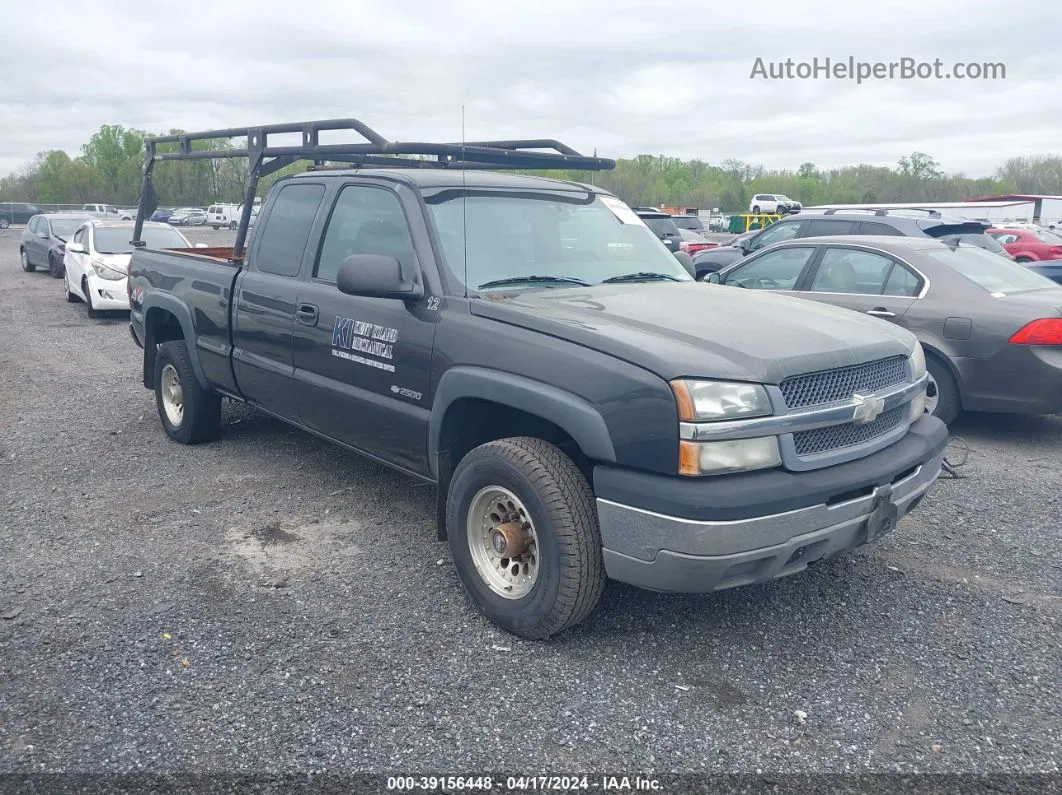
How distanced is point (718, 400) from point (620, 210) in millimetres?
2305

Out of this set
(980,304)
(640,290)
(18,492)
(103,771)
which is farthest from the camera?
(980,304)

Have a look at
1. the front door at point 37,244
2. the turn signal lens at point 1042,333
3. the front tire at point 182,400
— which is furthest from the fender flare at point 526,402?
the front door at point 37,244

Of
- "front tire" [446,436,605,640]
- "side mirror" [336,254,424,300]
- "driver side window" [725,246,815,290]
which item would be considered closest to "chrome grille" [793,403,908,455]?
"front tire" [446,436,605,640]

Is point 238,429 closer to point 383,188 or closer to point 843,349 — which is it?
point 383,188

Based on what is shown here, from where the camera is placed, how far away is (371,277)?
12.6 feet

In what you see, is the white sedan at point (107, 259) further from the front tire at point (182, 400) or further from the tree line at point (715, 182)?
the tree line at point (715, 182)

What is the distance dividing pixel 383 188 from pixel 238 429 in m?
3.07

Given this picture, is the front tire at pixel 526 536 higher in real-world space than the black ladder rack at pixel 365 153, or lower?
lower

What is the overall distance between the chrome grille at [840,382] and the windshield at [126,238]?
35.9ft

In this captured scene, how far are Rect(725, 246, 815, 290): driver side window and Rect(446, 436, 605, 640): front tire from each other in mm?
4694

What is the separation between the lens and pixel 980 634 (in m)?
3.71

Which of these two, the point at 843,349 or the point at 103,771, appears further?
the point at 843,349

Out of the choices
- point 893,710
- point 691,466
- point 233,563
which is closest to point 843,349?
point 691,466

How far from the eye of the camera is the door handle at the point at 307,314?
4664mm
